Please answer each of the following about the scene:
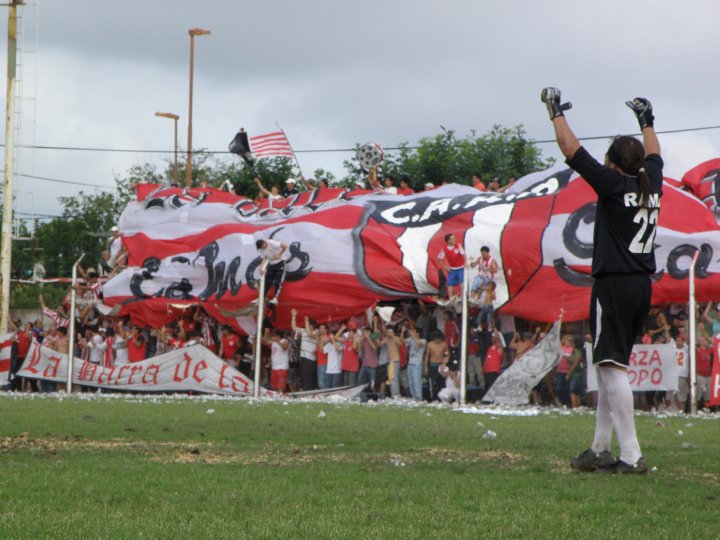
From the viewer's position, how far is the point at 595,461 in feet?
29.0

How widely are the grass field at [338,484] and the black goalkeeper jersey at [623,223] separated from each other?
1.63 metres

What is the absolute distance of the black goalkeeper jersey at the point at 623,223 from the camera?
8766 millimetres

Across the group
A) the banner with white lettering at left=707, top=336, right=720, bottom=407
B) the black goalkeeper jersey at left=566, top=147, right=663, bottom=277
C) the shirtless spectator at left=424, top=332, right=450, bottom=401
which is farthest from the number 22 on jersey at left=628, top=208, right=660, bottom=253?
the shirtless spectator at left=424, top=332, right=450, bottom=401

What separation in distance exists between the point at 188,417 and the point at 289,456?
6398 mm

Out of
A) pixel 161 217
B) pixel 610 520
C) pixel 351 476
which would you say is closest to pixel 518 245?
pixel 161 217

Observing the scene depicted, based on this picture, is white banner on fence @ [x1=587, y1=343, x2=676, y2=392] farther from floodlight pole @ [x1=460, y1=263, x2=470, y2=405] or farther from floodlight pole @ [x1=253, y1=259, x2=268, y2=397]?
floodlight pole @ [x1=253, y1=259, x2=268, y2=397]

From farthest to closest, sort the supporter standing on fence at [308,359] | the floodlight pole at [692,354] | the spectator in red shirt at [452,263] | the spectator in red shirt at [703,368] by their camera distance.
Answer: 1. the supporter standing on fence at [308,359]
2. the spectator in red shirt at [452,263]
3. the spectator in red shirt at [703,368]
4. the floodlight pole at [692,354]

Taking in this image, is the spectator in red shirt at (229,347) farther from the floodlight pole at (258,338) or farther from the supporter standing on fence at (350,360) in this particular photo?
the supporter standing on fence at (350,360)

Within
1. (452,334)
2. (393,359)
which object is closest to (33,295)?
(393,359)

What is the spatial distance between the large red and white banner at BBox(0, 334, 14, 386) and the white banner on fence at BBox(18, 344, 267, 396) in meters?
0.72

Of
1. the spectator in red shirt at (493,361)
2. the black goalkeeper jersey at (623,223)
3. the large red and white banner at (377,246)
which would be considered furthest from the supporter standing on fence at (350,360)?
the black goalkeeper jersey at (623,223)

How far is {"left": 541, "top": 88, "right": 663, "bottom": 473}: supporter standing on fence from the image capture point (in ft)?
28.8

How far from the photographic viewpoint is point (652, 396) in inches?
786

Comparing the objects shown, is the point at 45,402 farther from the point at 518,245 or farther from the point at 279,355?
the point at 518,245
